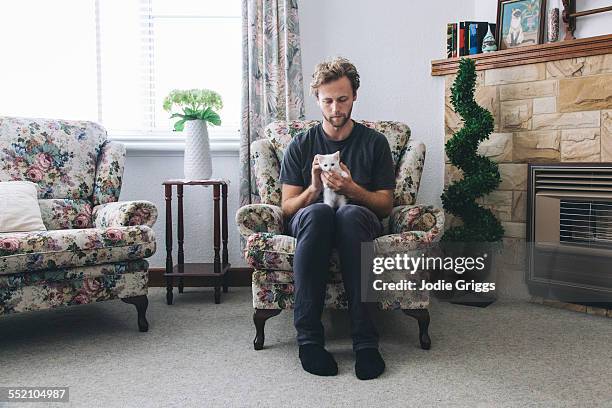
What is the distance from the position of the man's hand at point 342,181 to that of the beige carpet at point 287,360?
0.61 metres

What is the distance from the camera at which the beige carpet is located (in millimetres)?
1678

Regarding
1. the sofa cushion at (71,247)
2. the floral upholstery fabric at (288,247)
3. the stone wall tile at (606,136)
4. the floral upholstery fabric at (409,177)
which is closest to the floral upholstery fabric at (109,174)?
the sofa cushion at (71,247)

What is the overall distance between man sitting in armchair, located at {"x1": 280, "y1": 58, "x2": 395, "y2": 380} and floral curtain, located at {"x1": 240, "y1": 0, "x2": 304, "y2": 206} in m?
0.87

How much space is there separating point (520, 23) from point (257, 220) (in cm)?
190

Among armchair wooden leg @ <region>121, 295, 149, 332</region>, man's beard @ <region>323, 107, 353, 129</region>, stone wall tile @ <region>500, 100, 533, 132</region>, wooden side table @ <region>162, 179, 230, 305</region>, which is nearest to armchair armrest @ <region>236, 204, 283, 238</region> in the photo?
man's beard @ <region>323, 107, 353, 129</region>

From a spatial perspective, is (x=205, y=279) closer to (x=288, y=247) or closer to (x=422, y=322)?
(x=288, y=247)

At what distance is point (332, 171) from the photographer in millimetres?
2078

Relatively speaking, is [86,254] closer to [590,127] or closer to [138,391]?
[138,391]

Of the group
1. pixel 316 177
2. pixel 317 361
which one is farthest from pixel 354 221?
pixel 317 361

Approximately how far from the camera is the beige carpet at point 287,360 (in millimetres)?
1678

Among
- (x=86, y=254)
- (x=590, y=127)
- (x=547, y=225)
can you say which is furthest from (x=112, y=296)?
(x=590, y=127)

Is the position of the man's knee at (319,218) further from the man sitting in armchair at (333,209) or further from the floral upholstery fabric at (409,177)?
the floral upholstery fabric at (409,177)

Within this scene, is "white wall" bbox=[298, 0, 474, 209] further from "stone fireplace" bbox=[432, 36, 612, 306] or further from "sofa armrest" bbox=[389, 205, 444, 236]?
"sofa armrest" bbox=[389, 205, 444, 236]

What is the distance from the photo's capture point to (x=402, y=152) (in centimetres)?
271
